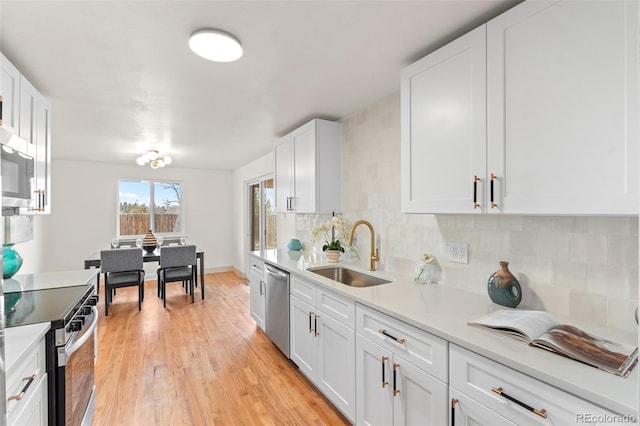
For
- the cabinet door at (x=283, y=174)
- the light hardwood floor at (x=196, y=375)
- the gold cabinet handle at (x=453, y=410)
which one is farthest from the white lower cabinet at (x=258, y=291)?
the gold cabinet handle at (x=453, y=410)

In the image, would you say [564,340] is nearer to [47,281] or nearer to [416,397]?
[416,397]

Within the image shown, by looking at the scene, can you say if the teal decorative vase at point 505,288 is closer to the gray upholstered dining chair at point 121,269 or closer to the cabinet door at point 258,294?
the cabinet door at point 258,294

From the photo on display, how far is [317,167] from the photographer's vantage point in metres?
2.96

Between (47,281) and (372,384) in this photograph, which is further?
(47,281)

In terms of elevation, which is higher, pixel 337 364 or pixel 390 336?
pixel 390 336

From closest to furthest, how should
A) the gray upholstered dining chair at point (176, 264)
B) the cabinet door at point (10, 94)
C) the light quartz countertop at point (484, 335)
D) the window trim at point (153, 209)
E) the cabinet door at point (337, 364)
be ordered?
the light quartz countertop at point (484, 335)
the cabinet door at point (10, 94)
the cabinet door at point (337, 364)
the gray upholstered dining chair at point (176, 264)
the window trim at point (153, 209)

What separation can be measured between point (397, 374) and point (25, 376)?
160cm

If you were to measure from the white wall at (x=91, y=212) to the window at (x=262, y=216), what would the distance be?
4.00 ft

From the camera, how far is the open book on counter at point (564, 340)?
Answer: 1.05 metres

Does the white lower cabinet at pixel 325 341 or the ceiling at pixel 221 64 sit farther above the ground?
the ceiling at pixel 221 64

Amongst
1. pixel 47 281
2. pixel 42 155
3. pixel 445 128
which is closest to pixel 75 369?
pixel 47 281

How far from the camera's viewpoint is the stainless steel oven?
1486 millimetres

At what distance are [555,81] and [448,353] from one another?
3.87 ft

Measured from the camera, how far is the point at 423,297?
1.78 meters
